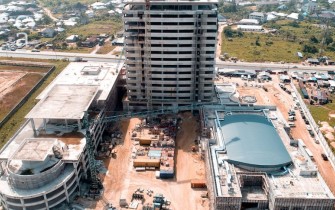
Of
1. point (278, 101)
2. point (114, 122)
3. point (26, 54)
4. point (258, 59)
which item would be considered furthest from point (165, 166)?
point (26, 54)

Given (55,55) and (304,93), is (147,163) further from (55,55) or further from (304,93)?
(55,55)

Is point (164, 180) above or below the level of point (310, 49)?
below

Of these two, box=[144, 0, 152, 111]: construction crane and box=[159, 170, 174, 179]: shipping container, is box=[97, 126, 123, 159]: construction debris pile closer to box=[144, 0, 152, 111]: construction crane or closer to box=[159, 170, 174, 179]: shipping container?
box=[144, 0, 152, 111]: construction crane

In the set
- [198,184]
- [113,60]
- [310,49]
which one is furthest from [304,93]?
[113,60]

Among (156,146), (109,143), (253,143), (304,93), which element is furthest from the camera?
(304,93)

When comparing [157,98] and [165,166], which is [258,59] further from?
[165,166]
